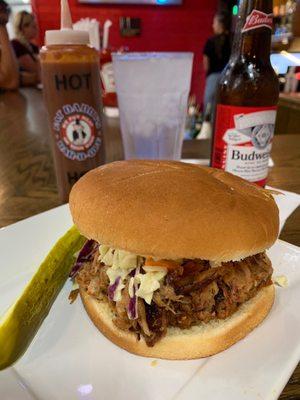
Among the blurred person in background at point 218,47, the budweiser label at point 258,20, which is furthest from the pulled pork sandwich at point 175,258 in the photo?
the blurred person in background at point 218,47

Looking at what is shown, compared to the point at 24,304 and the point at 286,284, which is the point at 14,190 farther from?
the point at 286,284

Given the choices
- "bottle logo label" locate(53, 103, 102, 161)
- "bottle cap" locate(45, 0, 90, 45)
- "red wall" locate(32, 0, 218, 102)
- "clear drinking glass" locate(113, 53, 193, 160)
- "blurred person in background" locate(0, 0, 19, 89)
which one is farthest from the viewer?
"red wall" locate(32, 0, 218, 102)

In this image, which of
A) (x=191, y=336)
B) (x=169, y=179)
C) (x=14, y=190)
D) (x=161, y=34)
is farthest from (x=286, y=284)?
(x=161, y=34)

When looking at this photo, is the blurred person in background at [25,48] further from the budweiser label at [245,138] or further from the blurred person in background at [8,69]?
the budweiser label at [245,138]

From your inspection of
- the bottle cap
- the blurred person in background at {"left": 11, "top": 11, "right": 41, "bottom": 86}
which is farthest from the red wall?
the bottle cap

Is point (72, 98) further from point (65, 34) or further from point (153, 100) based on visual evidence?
point (153, 100)

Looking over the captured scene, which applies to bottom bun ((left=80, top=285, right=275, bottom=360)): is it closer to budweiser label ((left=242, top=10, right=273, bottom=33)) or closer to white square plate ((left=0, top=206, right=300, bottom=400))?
white square plate ((left=0, top=206, right=300, bottom=400))
